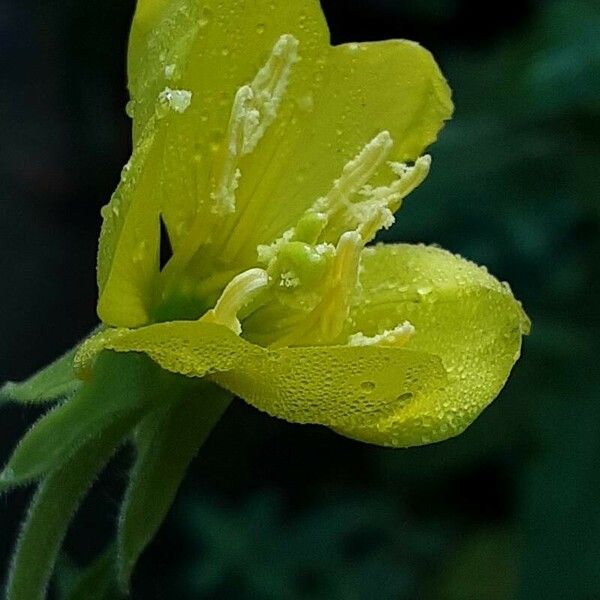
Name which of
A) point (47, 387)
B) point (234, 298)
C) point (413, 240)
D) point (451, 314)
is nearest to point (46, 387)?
point (47, 387)

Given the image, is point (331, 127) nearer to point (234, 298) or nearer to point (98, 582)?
point (234, 298)

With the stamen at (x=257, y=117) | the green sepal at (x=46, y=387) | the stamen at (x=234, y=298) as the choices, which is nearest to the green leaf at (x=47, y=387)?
the green sepal at (x=46, y=387)

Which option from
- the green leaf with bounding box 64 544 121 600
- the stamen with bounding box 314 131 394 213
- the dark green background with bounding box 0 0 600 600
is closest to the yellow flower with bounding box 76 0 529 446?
the stamen with bounding box 314 131 394 213

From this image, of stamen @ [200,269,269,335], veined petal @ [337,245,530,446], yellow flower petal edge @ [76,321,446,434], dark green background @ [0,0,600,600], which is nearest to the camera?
yellow flower petal edge @ [76,321,446,434]

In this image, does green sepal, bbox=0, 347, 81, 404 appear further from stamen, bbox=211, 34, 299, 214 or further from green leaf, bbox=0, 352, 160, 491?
stamen, bbox=211, 34, 299, 214

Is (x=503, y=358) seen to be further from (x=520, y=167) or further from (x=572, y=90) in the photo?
(x=520, y=167)

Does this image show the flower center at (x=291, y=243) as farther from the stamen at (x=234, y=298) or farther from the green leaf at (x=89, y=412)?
the green leaf at (x=89, y=412)
